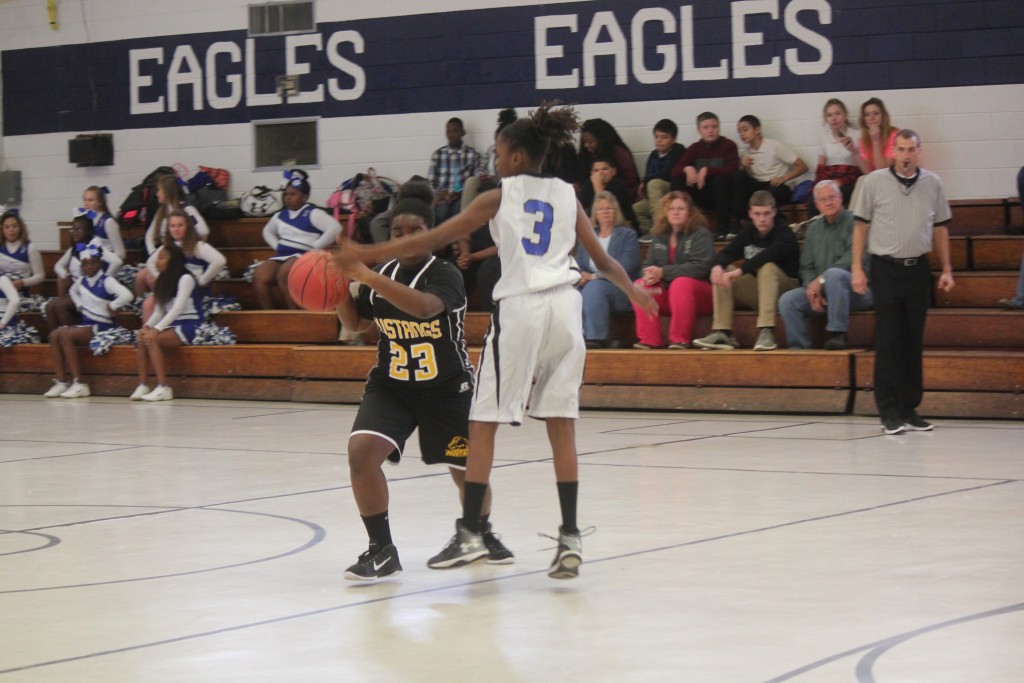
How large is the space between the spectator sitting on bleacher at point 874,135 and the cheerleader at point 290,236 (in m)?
4.67

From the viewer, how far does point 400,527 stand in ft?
17.5

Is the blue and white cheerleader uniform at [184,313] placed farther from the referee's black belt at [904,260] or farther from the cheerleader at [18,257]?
the referee's black belt at [904,260]

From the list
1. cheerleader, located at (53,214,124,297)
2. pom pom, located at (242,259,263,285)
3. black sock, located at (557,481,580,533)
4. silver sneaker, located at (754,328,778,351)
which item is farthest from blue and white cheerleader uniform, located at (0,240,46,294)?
black sock, located at (557,481,580,533)

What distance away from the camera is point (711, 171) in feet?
37.2

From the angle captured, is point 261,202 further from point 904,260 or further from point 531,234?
point 531,234

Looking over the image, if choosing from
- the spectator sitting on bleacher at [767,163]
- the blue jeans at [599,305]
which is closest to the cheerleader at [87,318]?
the blue jeans at [599,305]

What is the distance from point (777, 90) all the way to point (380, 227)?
12.2 ft

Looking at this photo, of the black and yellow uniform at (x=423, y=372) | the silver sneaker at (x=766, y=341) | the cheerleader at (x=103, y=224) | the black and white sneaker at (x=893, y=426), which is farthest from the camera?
the cheerleader at (x=103, y=224)

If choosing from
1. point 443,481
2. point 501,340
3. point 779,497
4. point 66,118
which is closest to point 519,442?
point 443,481

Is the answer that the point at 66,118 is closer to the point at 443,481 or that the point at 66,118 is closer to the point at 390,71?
the point at 390,71

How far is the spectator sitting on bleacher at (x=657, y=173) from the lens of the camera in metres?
11.5

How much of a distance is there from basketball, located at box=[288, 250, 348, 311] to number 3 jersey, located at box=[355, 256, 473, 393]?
0.15 m

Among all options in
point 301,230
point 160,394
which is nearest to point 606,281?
point 301,230

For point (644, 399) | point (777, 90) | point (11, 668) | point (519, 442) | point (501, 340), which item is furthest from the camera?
point (777, 90)
